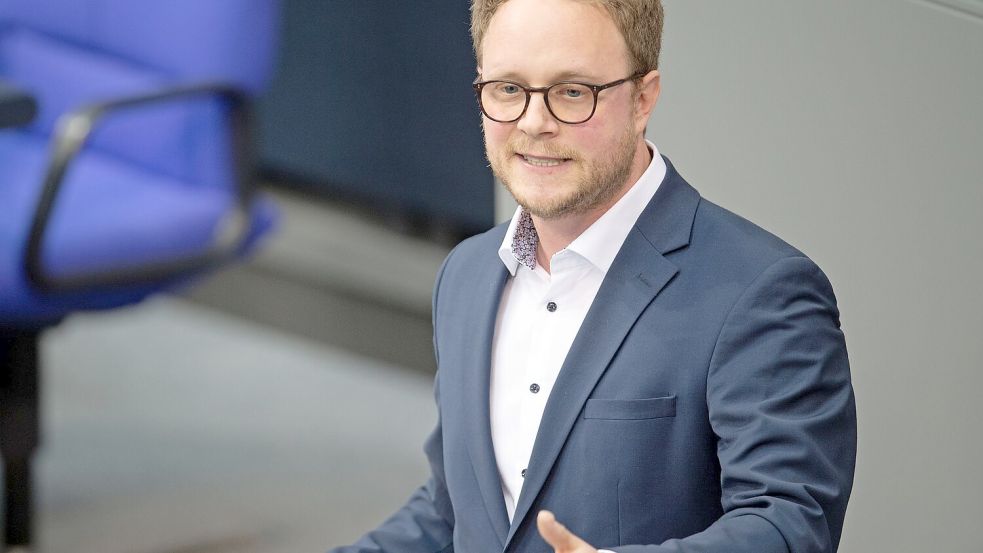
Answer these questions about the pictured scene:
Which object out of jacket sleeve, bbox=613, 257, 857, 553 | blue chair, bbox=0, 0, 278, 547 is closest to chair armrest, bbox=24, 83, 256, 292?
blue chair, bbox=0, 0, 278, 547

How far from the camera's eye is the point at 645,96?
1006 mm

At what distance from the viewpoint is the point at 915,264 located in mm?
1134

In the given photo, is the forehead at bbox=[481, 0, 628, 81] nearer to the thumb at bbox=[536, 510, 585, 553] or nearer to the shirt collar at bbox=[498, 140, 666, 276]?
the shirt collar at bbox=[498, 140, 666, 276]

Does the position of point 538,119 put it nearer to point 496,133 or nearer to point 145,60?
point 496,133

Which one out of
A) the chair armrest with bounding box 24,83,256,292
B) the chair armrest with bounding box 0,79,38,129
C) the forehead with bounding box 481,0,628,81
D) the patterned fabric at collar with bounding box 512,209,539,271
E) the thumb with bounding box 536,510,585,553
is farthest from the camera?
the chair armrest with bounding box 24,83,256,292

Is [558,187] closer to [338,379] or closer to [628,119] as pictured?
[628,119]

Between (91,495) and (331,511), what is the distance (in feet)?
1.17

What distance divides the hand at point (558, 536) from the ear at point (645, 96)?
287mm

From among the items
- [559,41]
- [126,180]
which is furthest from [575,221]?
[126,180]

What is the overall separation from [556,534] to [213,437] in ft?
5.17

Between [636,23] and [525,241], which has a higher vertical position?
[636,23]

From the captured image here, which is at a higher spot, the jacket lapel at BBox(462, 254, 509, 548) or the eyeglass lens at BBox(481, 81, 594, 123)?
the eyeglass lens at BBox(481, 81, 594, 123)

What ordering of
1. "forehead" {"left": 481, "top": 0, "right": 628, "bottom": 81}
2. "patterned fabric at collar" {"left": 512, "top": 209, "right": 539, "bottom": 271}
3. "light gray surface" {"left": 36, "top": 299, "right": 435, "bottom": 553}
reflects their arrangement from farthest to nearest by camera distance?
"light gray surface" {"left": 36, "top": 299, "right": 435, "bottom": 553}, "patterned fabric at collar" {"left": 512, "top": 209, "right": 539, "bottom": 271}, "forehead" {"left": 481, "top": 0, "right": 628, "bottom": 81}

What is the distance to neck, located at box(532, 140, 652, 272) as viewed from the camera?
1.03 m
